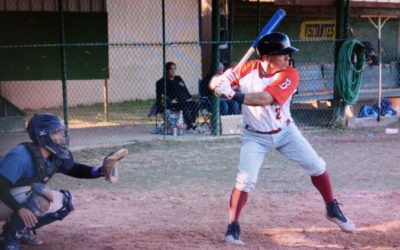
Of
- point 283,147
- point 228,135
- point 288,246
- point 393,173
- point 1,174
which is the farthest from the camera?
point 228,135

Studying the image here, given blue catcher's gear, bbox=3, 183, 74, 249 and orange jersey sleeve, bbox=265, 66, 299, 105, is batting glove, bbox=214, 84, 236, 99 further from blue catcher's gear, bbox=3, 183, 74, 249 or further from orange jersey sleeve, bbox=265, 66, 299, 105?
blue catcher's gear, bbox=3, 183, 74, 249

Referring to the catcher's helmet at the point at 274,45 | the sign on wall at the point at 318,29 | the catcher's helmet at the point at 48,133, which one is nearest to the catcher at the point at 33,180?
the catcher's helmet at the point at 48,133

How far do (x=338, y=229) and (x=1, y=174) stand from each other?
Answer: 2.92 metres

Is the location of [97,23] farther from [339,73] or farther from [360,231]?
[360,231]

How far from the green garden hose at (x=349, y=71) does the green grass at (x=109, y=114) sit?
4.30 meters

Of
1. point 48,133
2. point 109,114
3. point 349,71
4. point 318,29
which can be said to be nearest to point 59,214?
point 48,133

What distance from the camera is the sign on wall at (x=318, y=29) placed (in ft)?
45.1

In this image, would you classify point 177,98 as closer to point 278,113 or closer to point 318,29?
point 318,29

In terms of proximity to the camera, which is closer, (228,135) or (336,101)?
(228,135)

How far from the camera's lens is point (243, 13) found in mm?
12891

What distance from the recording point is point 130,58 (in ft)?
54.9

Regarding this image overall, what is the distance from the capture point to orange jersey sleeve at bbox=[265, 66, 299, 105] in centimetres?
465

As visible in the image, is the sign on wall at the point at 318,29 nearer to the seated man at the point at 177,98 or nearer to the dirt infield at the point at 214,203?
the seated man at the point at 177,98

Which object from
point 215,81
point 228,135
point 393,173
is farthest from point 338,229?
point 228,135
